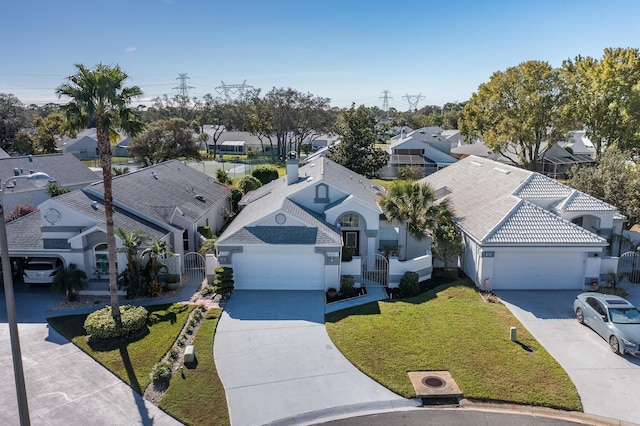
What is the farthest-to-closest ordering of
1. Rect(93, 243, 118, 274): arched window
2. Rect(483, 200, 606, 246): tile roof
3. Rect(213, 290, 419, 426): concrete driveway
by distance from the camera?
1. Rect(93, 243, 118, 274): arched window
2. Rect(483, 200, 606, 246): tile roof
3. Rect(213, 290, 419, 426): concrete driveway

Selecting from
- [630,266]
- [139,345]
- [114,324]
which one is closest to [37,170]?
[114,324]

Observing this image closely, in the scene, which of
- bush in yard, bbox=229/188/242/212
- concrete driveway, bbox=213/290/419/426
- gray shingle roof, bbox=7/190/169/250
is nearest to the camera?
concrete driveway, bbox=213/290/419/426

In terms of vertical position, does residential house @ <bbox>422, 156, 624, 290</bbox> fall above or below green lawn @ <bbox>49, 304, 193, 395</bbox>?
above

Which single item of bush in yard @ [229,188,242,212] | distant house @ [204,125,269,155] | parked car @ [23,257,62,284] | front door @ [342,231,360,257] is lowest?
parked car @ [23,257,62,284]

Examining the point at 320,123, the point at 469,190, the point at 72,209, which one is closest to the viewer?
the point at 72,209

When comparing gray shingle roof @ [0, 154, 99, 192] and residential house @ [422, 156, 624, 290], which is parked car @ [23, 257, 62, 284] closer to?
gray shingle roof @ [0, 154, 99, 192]

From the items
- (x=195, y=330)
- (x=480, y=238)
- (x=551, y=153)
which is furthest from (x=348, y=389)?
(x=551, y=153)

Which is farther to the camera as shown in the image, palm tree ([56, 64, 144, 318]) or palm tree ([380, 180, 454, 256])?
palm tree ([380, 180, 454, 256])

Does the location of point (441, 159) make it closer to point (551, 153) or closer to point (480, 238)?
point (551, 153)

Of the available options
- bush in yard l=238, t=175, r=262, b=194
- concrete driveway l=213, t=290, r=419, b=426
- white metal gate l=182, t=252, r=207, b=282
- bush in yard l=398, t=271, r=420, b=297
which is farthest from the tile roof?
bush in yard l=238, t=175, r=262, b=194
